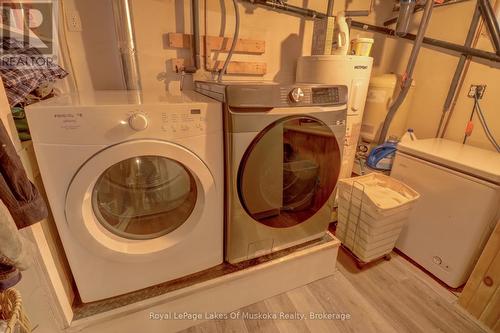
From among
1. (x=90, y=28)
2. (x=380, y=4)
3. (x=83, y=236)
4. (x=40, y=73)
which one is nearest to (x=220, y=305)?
(x=83, y=236)

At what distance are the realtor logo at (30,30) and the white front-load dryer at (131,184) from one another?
9.8 inches

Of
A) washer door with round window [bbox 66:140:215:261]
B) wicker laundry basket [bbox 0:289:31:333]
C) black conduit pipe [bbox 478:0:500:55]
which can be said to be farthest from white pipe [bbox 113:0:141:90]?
black conduit pipe [bbox 478:0:500:55]

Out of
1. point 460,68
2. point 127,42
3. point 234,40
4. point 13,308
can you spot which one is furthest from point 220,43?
point 460,68

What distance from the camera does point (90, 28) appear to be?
1210mm

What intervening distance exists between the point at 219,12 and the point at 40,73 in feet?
3.18

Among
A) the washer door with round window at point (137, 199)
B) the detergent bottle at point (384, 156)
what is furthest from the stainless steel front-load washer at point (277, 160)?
the detergent bottle at point (384, 156)

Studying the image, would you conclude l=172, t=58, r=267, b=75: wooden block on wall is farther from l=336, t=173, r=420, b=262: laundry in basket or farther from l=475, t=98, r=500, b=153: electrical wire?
l=475, t=98, r=500, b=153: electrical wire

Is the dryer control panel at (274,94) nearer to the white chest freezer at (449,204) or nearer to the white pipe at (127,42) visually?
the white pipe at (127,42)

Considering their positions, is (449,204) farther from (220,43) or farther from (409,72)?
(220,43)

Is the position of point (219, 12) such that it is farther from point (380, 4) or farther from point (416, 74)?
point (416, 74)

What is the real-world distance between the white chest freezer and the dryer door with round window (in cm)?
57

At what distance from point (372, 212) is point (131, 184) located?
117cm

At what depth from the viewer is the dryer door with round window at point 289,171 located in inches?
38.0

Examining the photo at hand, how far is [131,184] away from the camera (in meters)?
0.99
